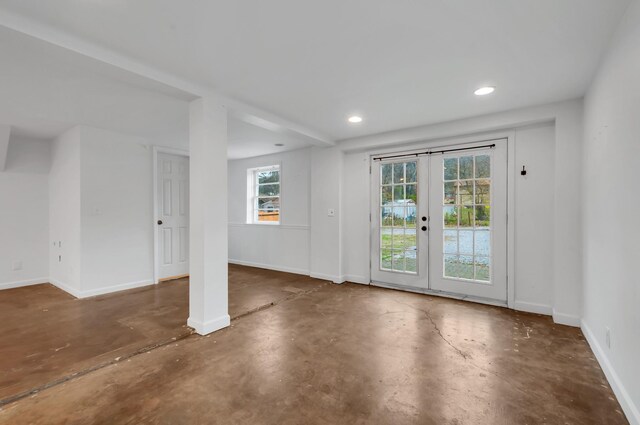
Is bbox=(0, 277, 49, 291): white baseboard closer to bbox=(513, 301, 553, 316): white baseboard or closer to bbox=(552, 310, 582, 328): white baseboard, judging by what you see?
bbox=(513, 301, 553, 316): white baseboard

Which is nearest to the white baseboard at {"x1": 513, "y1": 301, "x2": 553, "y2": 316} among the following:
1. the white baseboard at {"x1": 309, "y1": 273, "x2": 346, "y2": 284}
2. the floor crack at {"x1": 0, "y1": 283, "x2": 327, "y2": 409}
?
the white baseboard at {"x1": 309, "y1": 273, "x2": 346, "y2": 284}

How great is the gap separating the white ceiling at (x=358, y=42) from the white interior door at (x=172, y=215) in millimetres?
2993

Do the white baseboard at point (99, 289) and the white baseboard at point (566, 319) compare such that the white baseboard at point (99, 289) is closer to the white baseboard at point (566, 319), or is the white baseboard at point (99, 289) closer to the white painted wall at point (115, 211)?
the white painted wall at point (115, 211)

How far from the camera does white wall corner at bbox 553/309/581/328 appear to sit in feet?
10.1

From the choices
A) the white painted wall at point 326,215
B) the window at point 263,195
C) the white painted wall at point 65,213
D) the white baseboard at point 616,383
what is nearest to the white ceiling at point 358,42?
the white painted wall at point 326,215

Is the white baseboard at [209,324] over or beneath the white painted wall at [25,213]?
beneath

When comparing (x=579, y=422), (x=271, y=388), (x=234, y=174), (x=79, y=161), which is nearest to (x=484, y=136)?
(x=579, y=422)

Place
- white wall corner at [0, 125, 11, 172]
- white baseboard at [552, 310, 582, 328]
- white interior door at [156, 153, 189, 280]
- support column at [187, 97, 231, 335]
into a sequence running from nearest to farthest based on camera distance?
support column at [187, 97, 231, 335]
white baseboard at [552, 310, 582, 328]
white wall corner at [0, 125, 11, 172]
white interior door at [156, 153, 189, 280]

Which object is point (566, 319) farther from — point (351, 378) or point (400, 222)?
point (351, 378)

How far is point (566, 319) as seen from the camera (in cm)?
313

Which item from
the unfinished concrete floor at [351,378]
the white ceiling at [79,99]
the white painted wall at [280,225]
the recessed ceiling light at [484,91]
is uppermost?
the recessed ceiling light at [484,91]

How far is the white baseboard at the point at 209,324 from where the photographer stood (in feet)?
9.43

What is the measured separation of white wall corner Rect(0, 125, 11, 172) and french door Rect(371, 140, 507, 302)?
5.36 metres

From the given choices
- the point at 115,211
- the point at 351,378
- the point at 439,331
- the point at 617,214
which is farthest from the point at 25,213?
the point at 617,214
